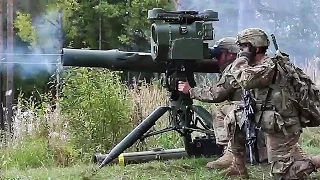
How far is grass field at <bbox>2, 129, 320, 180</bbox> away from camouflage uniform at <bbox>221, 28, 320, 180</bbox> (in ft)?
1.42

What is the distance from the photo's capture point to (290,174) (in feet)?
14.6

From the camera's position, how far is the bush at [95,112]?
21.0 ft

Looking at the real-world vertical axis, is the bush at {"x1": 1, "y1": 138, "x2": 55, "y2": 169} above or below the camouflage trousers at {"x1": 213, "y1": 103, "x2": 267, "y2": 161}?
below

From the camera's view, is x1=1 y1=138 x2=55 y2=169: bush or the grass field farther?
x1=1 y1=138 x2=55 y2=169: bush

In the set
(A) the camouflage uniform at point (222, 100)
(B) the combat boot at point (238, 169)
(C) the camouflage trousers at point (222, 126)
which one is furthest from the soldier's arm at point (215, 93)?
(B) the combat boot at point (238, 169)

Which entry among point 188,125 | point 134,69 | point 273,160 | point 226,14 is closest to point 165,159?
point 188,125

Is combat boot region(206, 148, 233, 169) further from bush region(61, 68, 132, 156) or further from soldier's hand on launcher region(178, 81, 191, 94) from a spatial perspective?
bush region(61, 68, 132, 156)

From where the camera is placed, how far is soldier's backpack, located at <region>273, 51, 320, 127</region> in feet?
14.4

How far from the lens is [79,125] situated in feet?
21.4

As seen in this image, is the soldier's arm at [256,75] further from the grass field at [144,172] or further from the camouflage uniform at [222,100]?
the grass field at [144,172]

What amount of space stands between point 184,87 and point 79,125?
171cm

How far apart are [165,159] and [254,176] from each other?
1.04 metres

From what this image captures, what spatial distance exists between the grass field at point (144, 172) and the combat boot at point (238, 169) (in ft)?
0.33

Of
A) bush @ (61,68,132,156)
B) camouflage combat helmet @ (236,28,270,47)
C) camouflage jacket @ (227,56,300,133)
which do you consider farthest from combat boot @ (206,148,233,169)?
bush @ (61,68,132,156)
